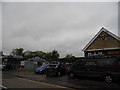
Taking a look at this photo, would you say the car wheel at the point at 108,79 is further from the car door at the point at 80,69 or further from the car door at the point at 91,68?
the car door at the point at 80,69

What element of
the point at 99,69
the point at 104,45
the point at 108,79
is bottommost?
the point at 108,79

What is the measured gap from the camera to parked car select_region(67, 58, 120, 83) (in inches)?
474

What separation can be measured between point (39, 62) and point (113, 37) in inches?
642

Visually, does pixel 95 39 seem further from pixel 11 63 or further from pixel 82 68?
pixel 11 63

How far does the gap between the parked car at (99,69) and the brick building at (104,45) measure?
278 inches

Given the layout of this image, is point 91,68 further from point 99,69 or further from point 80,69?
point 80,69

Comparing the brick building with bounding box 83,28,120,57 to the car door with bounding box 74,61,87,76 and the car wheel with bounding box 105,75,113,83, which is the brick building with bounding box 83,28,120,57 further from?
the car wheel with bounding box 105,75,113,83

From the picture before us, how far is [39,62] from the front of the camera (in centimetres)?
3262

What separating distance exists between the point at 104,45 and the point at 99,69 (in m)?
10.6

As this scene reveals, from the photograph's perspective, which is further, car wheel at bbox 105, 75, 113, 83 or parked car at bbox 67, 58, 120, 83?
car wheel at bbox 105, 75, 113, 83

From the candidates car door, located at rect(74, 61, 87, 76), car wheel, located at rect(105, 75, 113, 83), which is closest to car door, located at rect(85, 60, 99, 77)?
car door, located at rect(74, 61, 87, 76)

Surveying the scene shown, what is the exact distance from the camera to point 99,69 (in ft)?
42.8

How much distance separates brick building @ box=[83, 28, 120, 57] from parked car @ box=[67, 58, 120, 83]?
278 inches

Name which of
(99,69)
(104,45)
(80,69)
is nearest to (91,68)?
(99,69)
